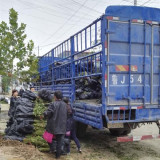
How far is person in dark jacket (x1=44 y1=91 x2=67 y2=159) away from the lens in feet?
15.4

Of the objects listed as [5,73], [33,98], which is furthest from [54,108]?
[5,73]

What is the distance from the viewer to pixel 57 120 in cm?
471

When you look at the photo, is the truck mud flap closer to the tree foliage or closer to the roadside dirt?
the roadside dirt

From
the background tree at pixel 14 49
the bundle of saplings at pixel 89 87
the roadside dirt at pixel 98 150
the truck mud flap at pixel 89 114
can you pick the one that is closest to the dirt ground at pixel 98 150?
the roadside dirt at pixel 98 150

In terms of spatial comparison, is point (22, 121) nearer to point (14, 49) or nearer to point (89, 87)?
point (89, 87)

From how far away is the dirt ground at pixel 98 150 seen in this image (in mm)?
4406

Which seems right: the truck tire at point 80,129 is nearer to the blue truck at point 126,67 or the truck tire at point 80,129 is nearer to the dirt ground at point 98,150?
the dirt ground at point 98,150

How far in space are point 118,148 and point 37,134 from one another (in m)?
2.07

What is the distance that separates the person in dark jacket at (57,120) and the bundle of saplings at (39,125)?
0.51 meters

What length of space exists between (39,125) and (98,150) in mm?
1570

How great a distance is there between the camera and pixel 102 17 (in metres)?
4.71

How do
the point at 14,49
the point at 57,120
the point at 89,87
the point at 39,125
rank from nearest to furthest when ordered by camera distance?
1. the point at 57,120
2. the point at 39,125
3. the point at 89,87
4. the point at 14,49

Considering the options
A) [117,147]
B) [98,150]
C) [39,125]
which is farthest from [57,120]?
[117,147]

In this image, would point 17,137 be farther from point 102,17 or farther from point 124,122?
point 102,17
